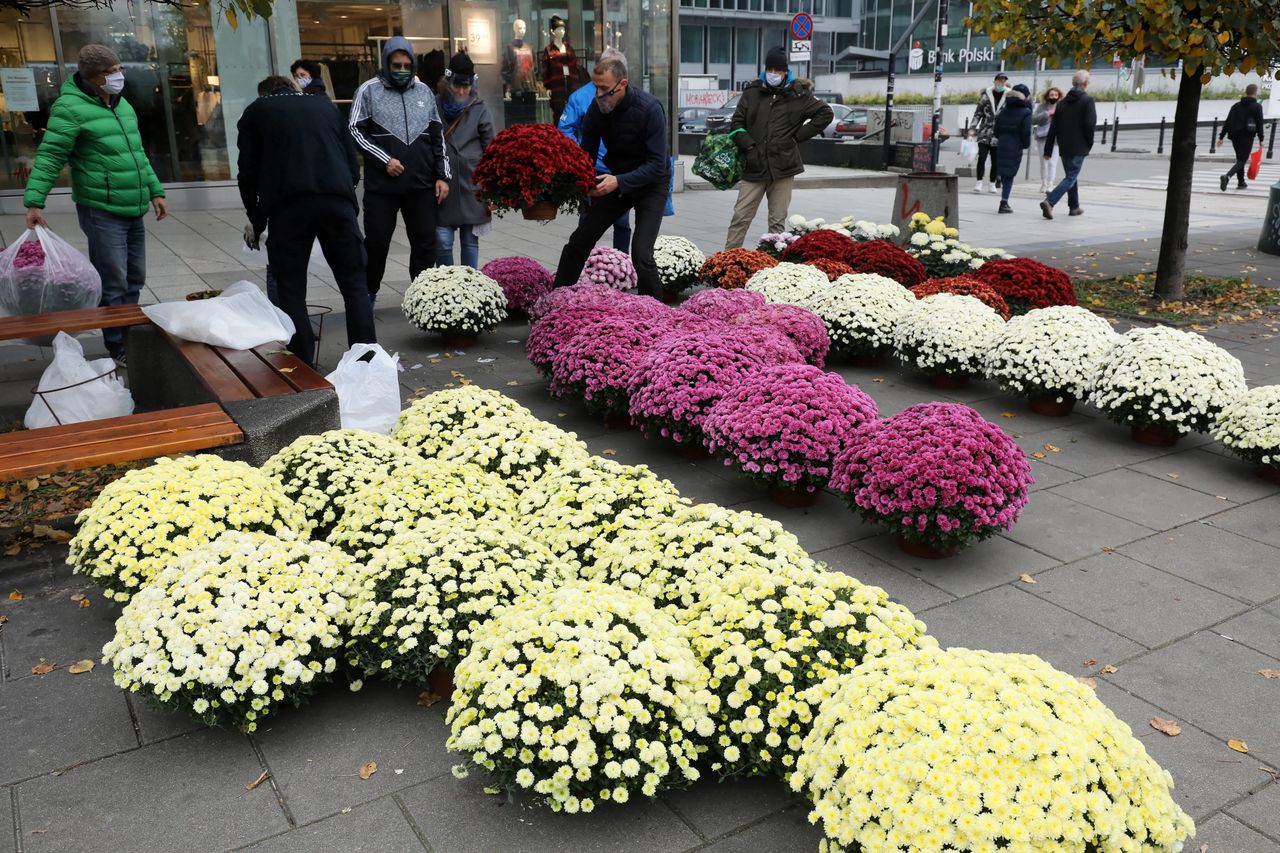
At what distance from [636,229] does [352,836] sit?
217 inches

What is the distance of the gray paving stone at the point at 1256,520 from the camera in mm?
4625

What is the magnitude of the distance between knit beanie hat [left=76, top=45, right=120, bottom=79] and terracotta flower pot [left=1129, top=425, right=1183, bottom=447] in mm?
6425

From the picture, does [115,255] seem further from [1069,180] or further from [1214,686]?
[1069,180]

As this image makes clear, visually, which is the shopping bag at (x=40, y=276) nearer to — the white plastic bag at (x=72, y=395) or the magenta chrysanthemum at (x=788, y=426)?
the white plastic bag at (x=72, y=395)

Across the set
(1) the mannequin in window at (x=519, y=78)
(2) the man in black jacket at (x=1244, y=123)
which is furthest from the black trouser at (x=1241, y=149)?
(1) the mannequin in window at (x=519, y=78)

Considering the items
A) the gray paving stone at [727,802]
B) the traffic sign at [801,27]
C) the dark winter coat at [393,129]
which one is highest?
the traffic sign at [801,27]

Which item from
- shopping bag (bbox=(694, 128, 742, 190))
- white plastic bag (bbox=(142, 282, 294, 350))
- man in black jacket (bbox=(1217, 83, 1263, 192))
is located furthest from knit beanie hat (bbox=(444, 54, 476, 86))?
man in black jacket (bbox=(1217, 83, 1263, 192))

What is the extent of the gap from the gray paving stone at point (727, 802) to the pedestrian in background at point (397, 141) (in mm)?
5135

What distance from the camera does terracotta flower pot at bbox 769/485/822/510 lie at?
491 centimetres

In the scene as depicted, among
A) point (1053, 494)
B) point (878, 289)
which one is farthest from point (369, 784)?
point (878, 289)

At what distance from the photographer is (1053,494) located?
203 inches

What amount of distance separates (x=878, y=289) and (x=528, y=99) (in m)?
12.6

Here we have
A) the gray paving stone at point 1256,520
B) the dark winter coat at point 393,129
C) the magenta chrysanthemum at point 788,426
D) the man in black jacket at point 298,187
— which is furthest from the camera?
the dark winter coat at point 393,129

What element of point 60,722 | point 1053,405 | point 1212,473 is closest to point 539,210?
point 1053,405
